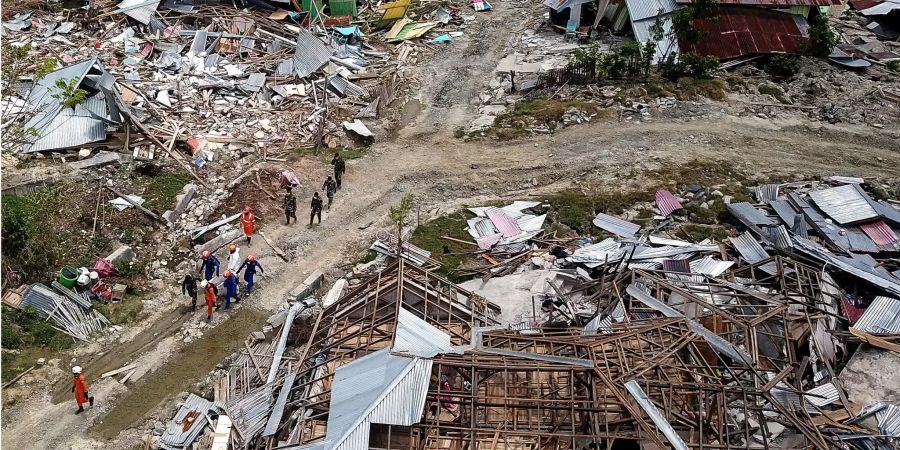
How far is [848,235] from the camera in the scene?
18.8 metres

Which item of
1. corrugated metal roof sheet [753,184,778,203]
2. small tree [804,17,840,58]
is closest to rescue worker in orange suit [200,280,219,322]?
corrugated metal roof sheet [753,184,778,203]

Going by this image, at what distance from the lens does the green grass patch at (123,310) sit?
17109 mm

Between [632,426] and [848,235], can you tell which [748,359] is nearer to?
[632,426]

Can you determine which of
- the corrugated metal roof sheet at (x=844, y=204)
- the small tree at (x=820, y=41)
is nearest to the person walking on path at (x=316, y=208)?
the corrugated metal roof sheet at (x=844, y=204)

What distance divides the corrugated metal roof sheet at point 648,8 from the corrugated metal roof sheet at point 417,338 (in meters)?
20.8

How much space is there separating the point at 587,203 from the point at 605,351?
872cm

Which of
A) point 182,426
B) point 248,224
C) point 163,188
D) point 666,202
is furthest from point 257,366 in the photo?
point 666,202

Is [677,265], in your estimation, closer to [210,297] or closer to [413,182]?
[413,182]

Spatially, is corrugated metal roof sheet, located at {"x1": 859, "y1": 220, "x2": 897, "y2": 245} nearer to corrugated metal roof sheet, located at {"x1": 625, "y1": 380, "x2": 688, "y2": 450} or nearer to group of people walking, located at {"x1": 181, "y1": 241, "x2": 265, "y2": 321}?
corrugated metal roof sheet, located at {"x1": 625, "y1": 380, "x2": 688, "y2": 450}

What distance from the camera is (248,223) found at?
19.3m

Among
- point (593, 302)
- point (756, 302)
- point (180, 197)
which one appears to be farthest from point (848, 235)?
point (180, 197)

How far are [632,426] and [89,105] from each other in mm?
19778

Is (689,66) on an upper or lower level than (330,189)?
upper

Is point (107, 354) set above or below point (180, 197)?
below
